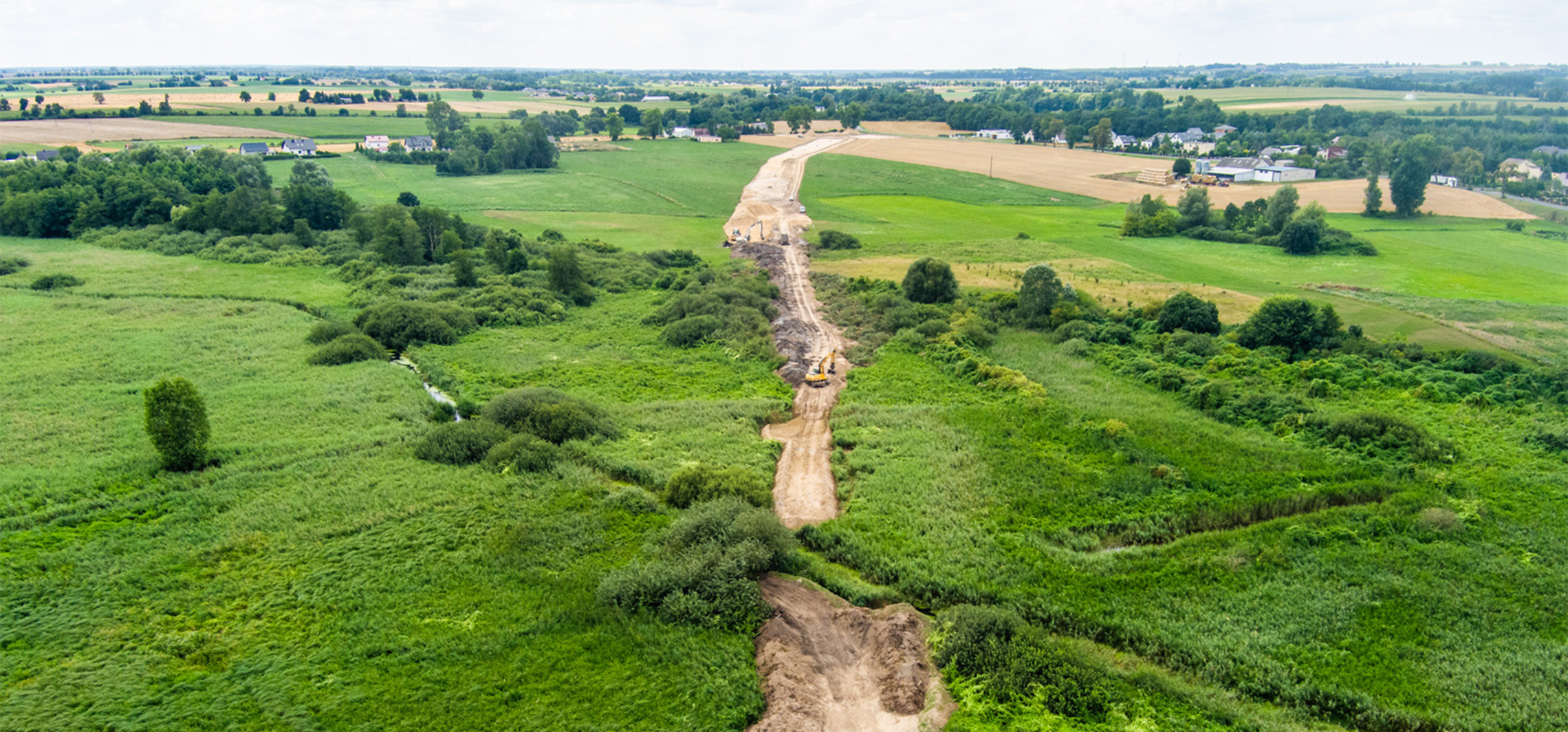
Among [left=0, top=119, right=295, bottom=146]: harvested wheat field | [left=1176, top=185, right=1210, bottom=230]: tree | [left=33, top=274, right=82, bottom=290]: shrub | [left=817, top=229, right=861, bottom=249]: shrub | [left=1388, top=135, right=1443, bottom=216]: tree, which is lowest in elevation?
[left=33, top=274, right=82, bottom=290]: shrub

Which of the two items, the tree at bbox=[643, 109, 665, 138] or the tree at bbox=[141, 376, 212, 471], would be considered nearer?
the tree at bbox=[141, 376, 212, 471]

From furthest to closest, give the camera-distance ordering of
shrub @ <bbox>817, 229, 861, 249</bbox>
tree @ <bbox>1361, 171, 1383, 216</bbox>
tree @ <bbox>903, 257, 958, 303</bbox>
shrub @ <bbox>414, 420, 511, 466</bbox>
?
tree @ <bbox>1361, 171, 1383, 216</bbox>, shrub @ <bbox>817, 229, 861, 249</bbox>, tree @ <bbox>903, 257, 958, 303</bbox>, shrub @ <bbox>414, 420, 511, 466</bbox>

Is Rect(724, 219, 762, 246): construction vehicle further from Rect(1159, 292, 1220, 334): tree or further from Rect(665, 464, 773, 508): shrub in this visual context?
Rect(665, 464, 773, 508): shrub

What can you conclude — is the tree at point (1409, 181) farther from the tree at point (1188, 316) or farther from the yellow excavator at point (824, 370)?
the yellow excavator at point (824, 370)

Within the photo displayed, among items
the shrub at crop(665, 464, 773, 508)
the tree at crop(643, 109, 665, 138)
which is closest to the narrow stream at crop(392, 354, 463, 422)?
the shrub at crop(665, 464, 773, 508)

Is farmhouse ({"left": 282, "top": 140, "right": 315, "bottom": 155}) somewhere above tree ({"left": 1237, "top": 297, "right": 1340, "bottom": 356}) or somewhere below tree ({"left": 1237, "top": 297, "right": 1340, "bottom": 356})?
above

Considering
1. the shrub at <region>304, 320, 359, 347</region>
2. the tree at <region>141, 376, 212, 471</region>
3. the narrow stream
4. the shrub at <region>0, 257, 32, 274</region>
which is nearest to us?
Answer: the tree at <region>141, 376, 212, 471</region>

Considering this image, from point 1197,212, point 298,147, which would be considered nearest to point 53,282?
Result: point 298,147
